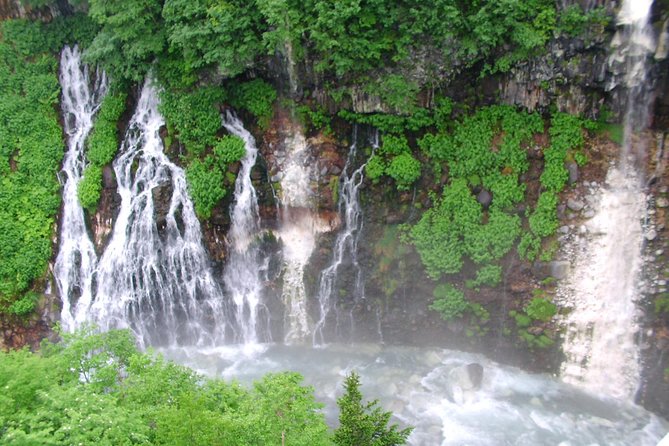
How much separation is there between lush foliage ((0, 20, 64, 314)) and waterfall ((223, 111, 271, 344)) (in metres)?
5.57

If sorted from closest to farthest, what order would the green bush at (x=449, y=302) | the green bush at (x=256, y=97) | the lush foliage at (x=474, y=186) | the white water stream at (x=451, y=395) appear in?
1. the white water stream at (x=451, y=395)
2. the lush foliage at (x=474, y=186)
3. the green bush at (x=449, y=302)
4. the green bush at (x=256, y=97)

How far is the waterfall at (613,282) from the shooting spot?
1533 centimetres

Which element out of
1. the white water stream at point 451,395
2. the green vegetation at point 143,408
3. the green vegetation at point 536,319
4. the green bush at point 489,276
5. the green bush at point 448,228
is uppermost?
the green bush at point 448,228

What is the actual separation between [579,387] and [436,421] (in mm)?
4371

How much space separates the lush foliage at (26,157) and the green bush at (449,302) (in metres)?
11.9

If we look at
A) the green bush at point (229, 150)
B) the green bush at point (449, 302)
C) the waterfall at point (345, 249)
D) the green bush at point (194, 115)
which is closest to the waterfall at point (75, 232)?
the green bush at point (194, 115)

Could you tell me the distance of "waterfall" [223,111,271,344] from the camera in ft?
57.3

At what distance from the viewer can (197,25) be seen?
599 inches

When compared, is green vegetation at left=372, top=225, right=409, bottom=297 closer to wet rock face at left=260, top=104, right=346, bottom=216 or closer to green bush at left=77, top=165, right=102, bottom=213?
wet rock face at left=260, top=104, right=346, bottom=216

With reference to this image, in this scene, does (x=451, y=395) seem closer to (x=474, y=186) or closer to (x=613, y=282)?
(x=613, y=282)

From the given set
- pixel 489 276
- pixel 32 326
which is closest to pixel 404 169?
pixel 489 276

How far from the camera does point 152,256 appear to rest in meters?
17.5

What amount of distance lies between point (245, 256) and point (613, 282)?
1067 cm

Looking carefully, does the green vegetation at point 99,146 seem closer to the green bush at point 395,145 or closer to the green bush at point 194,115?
the green bush at point 194,115
